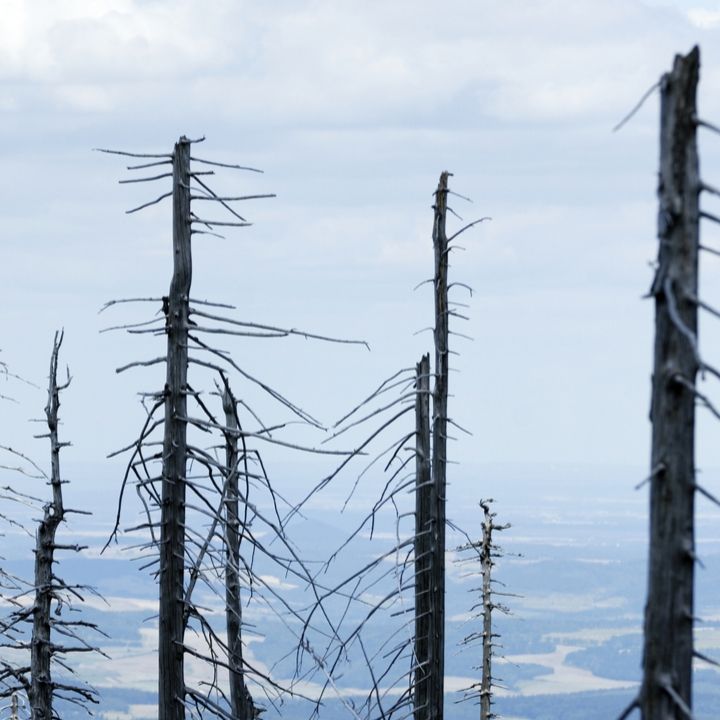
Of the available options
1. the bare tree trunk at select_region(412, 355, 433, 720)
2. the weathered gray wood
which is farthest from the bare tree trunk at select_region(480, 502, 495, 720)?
the weathered gray wood

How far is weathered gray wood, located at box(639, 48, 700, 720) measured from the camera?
9.95 m

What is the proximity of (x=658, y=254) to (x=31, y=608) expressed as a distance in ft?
41.8

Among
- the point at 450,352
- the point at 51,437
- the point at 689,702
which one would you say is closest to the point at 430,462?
the point at 450,352

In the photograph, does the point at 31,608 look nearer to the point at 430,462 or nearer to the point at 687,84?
the point at 430,462

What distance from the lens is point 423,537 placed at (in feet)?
65.0

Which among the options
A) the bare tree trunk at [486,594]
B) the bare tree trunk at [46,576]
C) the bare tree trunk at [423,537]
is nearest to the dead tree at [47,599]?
the bare tree trunk at [46,576]

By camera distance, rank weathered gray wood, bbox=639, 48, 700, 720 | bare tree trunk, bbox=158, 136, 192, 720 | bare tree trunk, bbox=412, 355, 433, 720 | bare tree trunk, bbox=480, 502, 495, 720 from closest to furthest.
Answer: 1. weathered gray wood, bbox=639, 48, 700, 720
2. bare tree trunk, bbox=158, 136, 192, 720
3. bare tree trunk, bbox=412, 355, 433, 720
4. bare tree trunk, bbox=480, 502, 495, 720

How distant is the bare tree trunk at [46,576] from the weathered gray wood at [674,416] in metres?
11.3

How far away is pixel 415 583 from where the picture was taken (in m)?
20.0

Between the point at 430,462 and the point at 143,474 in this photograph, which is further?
the point at 430,462

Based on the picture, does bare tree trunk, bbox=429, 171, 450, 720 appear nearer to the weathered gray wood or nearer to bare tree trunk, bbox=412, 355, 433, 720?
bare tree trunk, bbox=412, 355, 433, 720

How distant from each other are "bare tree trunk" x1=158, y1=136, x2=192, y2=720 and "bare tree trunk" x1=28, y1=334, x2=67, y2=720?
518cm

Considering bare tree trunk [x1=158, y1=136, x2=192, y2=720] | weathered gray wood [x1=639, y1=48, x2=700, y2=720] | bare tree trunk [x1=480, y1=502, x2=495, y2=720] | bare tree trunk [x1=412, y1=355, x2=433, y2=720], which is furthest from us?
bare tree trunk [x1=480, y1=502, x2=495, y2=720]

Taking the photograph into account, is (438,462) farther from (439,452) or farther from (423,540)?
(423,540)
